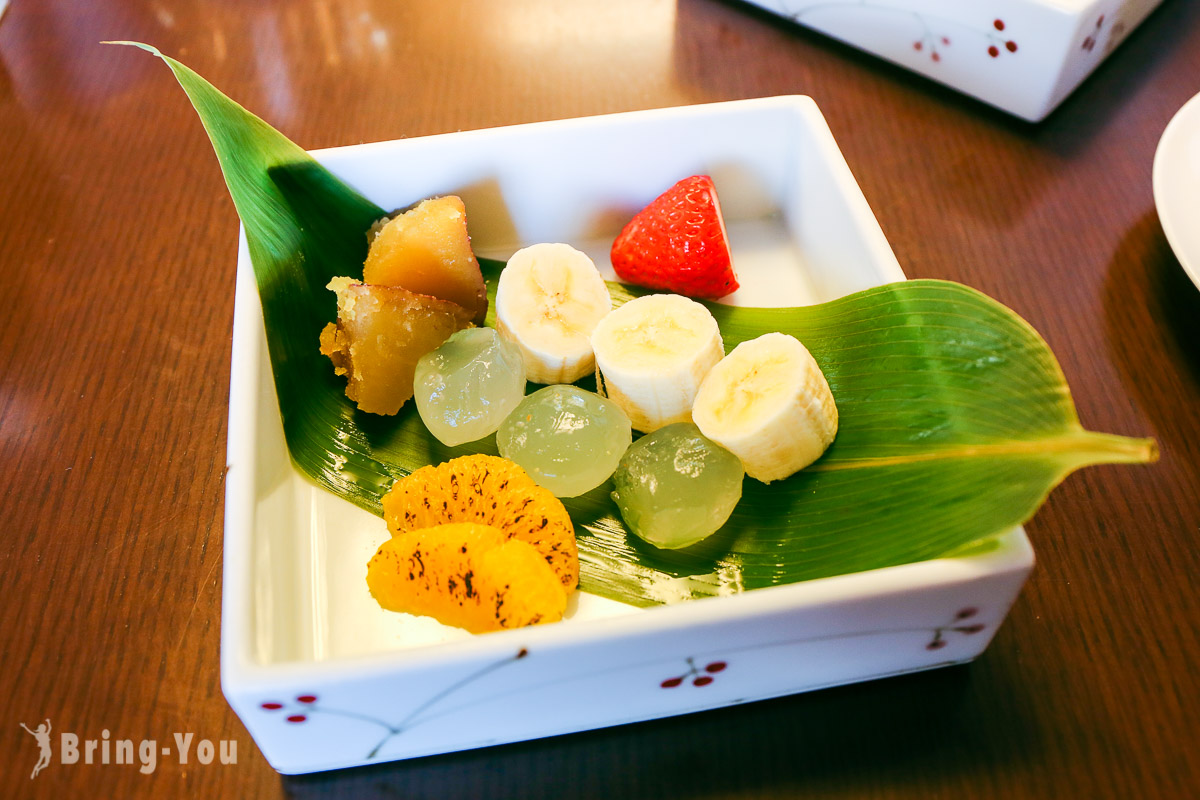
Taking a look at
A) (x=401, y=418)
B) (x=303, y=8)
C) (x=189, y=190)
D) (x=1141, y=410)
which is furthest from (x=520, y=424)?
(x=303, y=8)

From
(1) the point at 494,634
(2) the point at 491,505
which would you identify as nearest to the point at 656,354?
(2) the point at 491,505

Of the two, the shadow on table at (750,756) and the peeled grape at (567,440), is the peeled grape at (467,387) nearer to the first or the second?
the peeled grape at (567,440)

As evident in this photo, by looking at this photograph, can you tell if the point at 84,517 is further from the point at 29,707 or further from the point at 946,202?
the point at 946,202

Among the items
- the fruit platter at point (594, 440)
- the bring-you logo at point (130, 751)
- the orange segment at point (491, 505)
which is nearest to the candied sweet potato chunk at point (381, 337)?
the fruit platter at point (594, 440)

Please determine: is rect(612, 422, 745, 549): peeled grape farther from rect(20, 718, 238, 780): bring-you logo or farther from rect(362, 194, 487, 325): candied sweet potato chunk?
rect(20, 718, 238, 780): bring-you logo

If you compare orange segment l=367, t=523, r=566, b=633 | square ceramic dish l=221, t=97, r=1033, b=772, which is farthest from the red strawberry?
orange segment l=367, t=523, r=566, b=633
